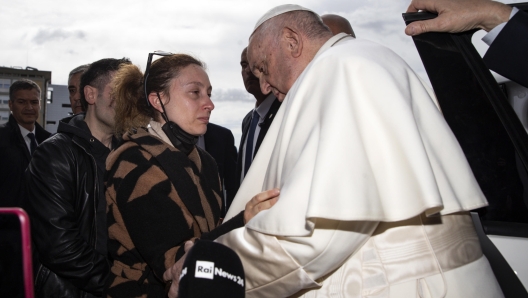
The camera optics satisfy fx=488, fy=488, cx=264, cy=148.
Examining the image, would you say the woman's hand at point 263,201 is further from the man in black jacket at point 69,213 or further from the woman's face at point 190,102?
the man in black jacket at point 69,213

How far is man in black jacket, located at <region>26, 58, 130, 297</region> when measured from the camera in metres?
3.21

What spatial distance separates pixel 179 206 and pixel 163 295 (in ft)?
1.56

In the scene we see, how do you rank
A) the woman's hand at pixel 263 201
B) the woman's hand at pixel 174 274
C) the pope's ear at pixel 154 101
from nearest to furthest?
the woman's hand at pixel 263 201 < the woman's hand at pixel 174 274 < the pope's ear at pixel 154 101

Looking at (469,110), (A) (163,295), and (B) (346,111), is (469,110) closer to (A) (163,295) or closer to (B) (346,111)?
(B) (346,111)

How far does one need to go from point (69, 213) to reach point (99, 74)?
1.34 m

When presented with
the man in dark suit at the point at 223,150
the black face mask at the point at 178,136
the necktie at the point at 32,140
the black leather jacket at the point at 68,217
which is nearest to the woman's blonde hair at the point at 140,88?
the black face mask at the point at 178,136

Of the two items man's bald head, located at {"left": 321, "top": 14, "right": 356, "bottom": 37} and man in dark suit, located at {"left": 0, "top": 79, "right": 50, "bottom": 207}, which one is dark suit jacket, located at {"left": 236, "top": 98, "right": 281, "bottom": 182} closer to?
man's bald head, located at {"left": 321, "top": 14, "right": 356, "bottom": 37}

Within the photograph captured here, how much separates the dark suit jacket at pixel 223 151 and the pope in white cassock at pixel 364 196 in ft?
13.2

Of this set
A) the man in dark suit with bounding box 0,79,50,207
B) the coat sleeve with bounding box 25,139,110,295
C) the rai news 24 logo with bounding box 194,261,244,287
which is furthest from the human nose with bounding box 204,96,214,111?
the man in dark suit with bounding box 0,79,50,207

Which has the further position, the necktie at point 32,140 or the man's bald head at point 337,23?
the necktie at point 32,140

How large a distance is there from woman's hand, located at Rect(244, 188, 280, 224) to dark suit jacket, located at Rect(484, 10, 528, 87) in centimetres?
106

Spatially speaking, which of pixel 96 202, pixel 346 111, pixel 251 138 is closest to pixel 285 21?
pixel 346 111

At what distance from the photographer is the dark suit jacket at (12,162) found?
17.5 ft

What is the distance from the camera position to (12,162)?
18.0 feet
